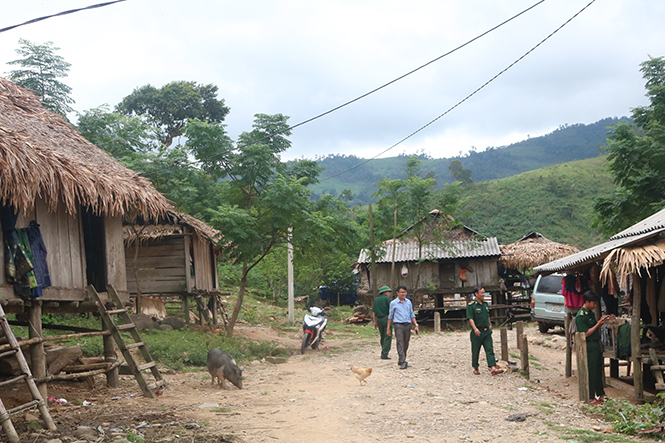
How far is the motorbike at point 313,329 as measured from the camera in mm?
14875

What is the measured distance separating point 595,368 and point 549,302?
10300 millimetres

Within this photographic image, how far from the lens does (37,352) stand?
806cm

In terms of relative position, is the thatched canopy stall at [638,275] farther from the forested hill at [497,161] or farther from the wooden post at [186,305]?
the forested hill at [497,161]

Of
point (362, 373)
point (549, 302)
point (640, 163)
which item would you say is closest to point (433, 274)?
point (549, 302)

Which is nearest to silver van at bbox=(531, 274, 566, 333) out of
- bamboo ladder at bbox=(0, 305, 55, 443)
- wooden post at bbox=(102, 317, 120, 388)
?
wooden post at bbox=(102, 317, 120, 388)

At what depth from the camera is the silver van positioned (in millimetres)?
18828

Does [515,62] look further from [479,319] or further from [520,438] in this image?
[520,438]

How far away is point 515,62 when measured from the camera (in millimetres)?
12383

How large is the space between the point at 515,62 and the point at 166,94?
33.0m

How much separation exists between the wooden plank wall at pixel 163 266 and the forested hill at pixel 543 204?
32293mm

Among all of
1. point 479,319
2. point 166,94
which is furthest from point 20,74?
point 479,319

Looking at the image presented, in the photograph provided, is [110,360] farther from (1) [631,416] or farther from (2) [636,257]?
(2) [636,257]

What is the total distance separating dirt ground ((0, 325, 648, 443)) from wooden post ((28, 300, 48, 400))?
0.37 meters

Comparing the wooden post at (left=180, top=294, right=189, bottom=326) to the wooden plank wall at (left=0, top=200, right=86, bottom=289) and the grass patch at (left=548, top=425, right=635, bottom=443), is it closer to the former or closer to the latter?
the wooden plank wall at (left=0, top=200, right=86, bottom=289)
